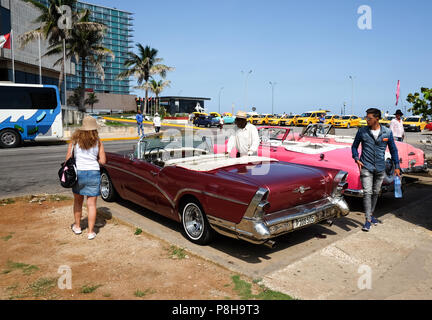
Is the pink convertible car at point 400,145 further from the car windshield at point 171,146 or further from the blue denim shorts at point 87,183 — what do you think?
the blue denim shorts at point 87,183

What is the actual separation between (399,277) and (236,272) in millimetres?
1782

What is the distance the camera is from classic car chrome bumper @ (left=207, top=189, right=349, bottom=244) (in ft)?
13.2

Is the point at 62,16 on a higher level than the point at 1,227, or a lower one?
higher

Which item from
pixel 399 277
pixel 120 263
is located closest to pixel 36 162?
pixel 120 263

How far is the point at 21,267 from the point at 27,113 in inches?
589

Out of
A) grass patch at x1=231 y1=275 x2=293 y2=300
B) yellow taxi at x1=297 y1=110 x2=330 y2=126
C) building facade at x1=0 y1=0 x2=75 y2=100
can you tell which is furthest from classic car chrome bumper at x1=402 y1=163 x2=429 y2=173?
yellow taxi at x1=297 y1=110 x2=330 y2=126

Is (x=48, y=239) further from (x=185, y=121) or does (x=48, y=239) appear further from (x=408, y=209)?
(x=185, y=121)

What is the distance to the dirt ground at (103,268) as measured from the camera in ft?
11.6

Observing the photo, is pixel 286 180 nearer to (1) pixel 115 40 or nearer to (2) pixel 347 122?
(2) pixel 347 122

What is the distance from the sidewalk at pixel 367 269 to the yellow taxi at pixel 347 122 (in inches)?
1438

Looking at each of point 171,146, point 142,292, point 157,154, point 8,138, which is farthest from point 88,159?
point 8,138

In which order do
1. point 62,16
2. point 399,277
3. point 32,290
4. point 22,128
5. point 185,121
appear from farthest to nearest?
point 185,121 < point 62,16 < point 22,128 < point 399,277 < point 32,290

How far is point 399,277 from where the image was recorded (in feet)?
13.1

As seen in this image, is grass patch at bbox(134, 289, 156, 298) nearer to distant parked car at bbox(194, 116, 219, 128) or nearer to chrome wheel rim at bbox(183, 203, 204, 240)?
chrome wheel rim at bbox(183, 203, 204, 240)
